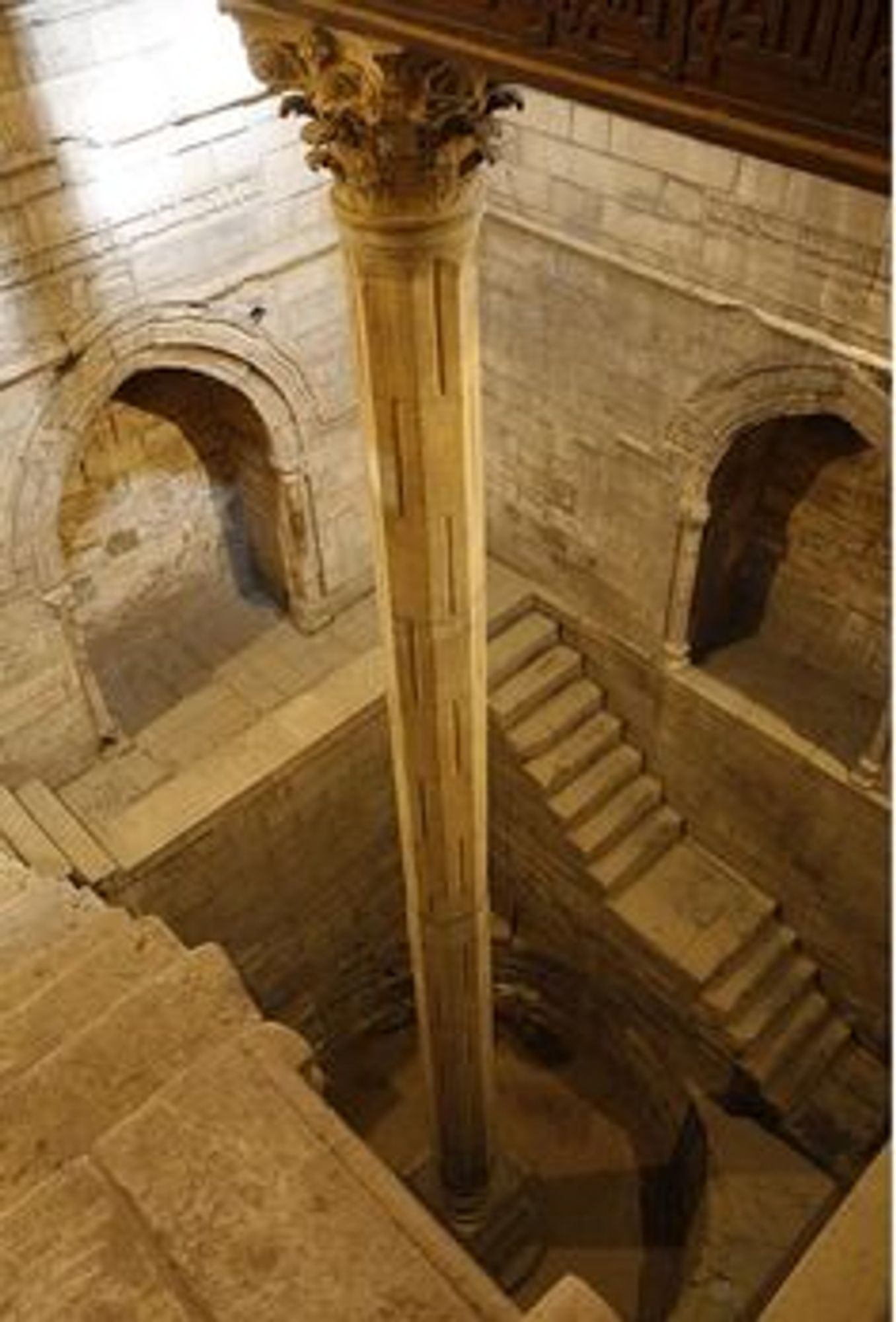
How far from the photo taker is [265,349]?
6719mm

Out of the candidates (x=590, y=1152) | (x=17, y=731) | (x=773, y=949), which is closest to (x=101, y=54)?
(x=17, y=731)

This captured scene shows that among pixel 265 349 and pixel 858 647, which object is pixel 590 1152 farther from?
pixel 265 349

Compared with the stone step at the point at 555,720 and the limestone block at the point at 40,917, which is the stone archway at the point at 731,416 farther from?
the limestone block at the point at 40,917

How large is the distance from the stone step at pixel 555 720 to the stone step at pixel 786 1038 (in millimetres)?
2329

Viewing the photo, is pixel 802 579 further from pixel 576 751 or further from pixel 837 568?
pixel 576 751

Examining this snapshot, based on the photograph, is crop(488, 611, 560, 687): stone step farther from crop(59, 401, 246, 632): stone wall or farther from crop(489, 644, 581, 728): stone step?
crop(59, 401, 246, 632): stone wall

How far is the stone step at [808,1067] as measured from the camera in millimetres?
7555

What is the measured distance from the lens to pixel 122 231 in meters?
5.79

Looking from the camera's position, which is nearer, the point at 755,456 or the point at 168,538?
the point at 755,456

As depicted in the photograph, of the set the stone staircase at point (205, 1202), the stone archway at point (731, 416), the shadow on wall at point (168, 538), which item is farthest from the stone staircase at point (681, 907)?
the stone staircase at point (205, 1202)

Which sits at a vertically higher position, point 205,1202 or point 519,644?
point 519,644

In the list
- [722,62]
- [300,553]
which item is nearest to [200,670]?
[300,553]

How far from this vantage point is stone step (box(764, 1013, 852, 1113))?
24.8ft

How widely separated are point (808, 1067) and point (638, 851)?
175cm
